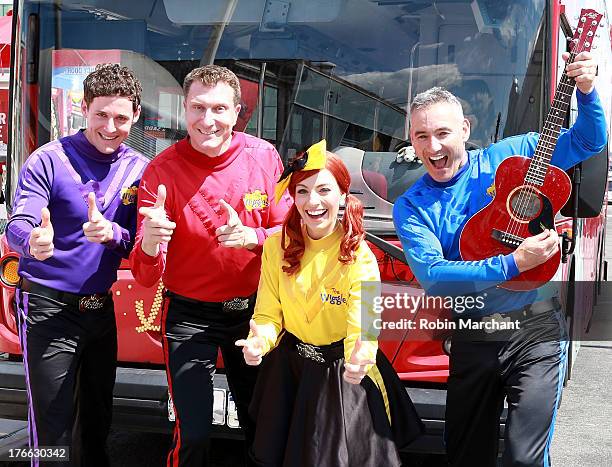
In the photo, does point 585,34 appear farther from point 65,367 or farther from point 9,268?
point 9,268

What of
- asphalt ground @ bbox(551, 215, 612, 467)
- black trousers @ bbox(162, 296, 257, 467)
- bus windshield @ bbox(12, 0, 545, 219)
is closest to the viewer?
black trousers @ bbox(162, 296, 257, 467)

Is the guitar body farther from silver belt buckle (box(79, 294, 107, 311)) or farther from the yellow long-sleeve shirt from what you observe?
silver belt buckle (box(79, 294, 107, 311))

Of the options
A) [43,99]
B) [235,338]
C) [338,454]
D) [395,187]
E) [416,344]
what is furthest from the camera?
[43,99]

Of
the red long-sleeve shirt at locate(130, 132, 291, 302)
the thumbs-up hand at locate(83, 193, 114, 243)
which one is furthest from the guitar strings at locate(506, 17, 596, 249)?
the thumbs-up hand at locate(83, 193, 114, 243)

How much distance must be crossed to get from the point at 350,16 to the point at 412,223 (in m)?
1.61

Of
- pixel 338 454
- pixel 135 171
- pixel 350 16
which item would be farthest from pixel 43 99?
pixel 338 454

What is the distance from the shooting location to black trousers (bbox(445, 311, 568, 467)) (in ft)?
9.23

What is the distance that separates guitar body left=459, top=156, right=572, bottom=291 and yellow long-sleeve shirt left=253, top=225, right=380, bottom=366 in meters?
0.41

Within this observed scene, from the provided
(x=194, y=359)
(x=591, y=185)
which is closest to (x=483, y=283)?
(x=591, y=185)

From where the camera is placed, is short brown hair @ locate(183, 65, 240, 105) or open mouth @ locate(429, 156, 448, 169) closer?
open mouth @ locate(429, 156, 448, 169)

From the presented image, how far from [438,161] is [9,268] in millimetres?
2281

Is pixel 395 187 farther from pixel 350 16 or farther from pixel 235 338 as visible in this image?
pixel 235 338

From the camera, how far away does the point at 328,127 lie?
4203 millimetres

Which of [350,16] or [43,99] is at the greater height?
[350,16]
